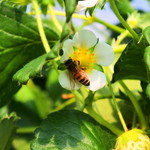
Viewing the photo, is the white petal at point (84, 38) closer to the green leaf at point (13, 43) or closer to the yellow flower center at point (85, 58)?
the yellow flower center at point (85, 58)

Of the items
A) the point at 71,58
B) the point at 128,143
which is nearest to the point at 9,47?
the point at 71,58

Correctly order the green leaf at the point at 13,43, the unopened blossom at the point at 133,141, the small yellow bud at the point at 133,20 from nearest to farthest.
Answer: the unopened blossom at the point at 133,141, the green leaf at the point at 13,43, the small yellow bud at the point at 133,20

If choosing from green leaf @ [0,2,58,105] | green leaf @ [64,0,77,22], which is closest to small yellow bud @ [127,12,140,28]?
green leaf @ [0,2,58,105]

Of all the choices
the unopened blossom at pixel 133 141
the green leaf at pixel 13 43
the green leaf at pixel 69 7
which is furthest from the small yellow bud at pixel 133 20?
the green leaf at pixel 69 7

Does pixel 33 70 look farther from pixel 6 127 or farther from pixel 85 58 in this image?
pixel 6 127

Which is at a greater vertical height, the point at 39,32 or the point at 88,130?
the point at 39,32

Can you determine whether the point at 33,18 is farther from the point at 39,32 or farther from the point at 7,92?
the point at 7,92
